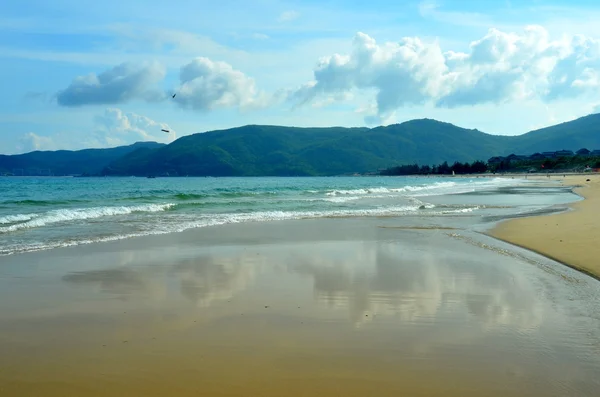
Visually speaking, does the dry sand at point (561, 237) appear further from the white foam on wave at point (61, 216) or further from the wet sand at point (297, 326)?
the white foam on wave at point (61, 216)

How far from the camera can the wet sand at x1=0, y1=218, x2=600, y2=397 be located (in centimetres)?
486

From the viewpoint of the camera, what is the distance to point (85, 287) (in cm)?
895

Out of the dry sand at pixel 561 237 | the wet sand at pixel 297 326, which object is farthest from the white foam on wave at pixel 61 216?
the dry sand at pixel 561 237

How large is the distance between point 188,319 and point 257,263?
456 cm

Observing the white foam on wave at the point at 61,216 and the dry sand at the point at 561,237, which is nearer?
the dry sand at the point at 561,237

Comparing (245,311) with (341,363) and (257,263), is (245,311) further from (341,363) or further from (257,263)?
(257,263)

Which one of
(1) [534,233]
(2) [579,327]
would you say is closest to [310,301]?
(2) [579,327]

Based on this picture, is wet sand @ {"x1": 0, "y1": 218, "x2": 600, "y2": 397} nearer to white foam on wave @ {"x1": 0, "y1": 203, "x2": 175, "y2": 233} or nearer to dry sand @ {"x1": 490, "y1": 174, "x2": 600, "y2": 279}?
dry sand @ {"x1": 490, "y1": 174, "x2": 600, "y2": 279}

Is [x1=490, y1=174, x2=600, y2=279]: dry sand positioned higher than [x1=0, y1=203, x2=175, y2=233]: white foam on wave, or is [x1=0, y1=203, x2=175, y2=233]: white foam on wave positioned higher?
[x1=0, y1=203, x2=175, y2=233]: white foam on wave

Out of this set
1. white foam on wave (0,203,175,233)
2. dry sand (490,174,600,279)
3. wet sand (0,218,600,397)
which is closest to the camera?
wet sand (0,218,600,397)

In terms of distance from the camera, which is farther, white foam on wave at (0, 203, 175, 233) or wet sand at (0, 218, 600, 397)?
white foam on wave at (0, 203, 175, 233)

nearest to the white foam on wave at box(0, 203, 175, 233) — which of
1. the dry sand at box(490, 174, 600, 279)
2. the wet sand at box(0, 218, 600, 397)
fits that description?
the wet sand at box(0, 218, 600, 397)

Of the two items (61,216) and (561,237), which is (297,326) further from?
(61,216)

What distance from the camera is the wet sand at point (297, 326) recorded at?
15.9 ft
